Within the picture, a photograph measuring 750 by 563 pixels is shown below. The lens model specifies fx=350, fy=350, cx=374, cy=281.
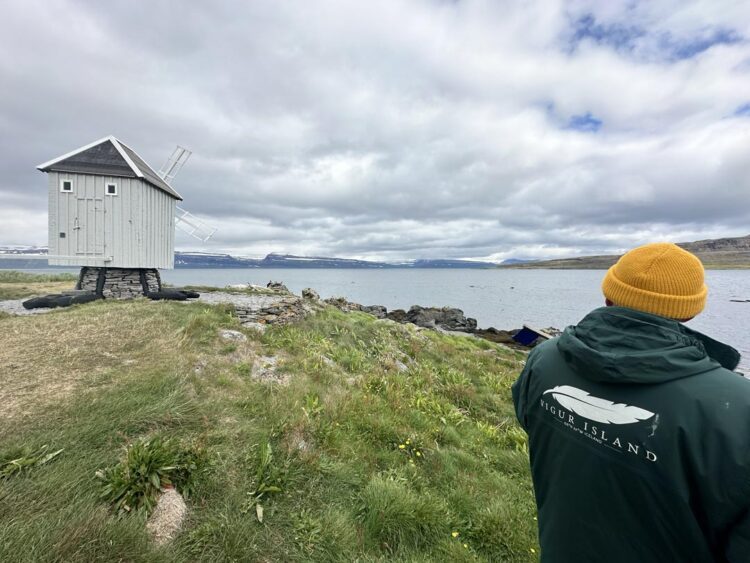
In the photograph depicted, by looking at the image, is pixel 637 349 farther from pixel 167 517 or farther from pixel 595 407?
pixel 167 517

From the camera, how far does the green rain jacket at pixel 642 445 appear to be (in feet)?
5.34

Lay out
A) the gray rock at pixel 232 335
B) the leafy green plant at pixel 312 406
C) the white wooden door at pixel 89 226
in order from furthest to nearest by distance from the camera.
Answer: the white wooden door at pixel 89 226 → the gray rock at pixel 232 335 → the leafy green plant at pixel 312 406

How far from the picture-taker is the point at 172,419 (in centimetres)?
493

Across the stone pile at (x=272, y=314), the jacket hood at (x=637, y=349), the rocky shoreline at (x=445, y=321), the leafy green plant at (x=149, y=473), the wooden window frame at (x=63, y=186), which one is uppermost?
the wooden window frame at (x=63, y=186)

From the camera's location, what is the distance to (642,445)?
5.97ft

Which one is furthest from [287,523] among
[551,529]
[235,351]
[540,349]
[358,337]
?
[358,337]

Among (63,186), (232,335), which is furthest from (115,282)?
(232,335)

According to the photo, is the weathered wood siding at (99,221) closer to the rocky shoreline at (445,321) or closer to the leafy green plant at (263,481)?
the leafy green plant at (263,481)

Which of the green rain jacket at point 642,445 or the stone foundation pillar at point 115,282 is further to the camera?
the stone foundation pillar at point 115,282

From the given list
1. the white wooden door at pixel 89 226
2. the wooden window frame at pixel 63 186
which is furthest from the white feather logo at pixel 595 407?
the wooden window frame at pixel 63 186

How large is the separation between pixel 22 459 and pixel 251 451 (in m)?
2.33

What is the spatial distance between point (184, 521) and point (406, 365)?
885 cm

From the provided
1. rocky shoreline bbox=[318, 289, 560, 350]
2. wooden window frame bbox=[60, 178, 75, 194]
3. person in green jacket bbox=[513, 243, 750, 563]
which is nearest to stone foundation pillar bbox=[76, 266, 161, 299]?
wooden window frame bbox=[60, 178, 75, 194]

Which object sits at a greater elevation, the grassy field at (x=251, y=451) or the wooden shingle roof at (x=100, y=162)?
the wooden shingle roof at (x=100, y=162)
